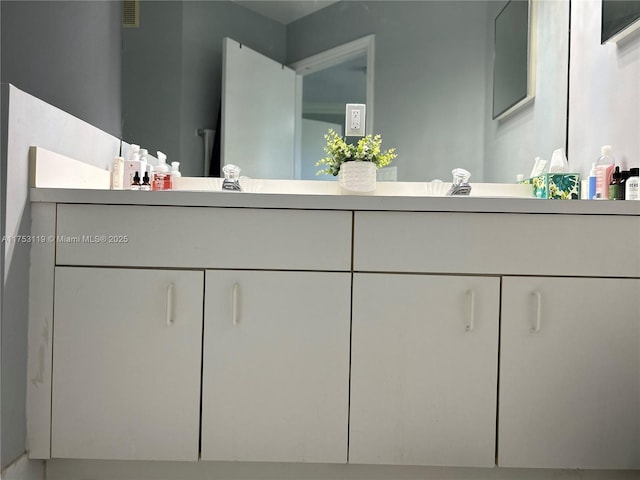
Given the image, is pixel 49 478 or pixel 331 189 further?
pixel 331 189

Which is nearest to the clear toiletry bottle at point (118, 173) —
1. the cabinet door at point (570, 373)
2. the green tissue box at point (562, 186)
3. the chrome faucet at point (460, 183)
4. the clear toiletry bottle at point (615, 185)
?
the chrome faucet at point (460, 183)

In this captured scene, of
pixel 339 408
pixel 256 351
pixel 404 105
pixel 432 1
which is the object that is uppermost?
pixel 432 1

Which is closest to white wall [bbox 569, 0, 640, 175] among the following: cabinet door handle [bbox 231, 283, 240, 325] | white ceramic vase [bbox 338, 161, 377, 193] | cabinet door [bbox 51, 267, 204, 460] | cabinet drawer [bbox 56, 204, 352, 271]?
white ceramic vase [bbox 338, 161, 377, 193]

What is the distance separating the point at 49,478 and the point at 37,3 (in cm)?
139

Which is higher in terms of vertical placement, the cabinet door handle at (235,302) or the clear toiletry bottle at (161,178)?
the clear toiletry bottle at (161,178)

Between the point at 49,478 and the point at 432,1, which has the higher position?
the point at 432,1

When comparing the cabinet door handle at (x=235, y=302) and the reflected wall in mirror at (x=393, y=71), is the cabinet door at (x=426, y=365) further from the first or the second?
the reflected wall in mirror at (x=393, y=71)

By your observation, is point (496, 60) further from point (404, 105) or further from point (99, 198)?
point (99, 198)

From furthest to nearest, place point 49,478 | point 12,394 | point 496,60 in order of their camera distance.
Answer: point 496,60
point 49,478
point 12,394

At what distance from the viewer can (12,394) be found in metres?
1.16

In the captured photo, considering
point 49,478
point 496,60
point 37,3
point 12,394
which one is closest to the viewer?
point 12,394

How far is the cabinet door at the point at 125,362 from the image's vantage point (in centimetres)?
122

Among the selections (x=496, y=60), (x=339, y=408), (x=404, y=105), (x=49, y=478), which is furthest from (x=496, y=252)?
(x=49, y=478)

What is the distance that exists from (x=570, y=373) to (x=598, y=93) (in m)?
0.89
